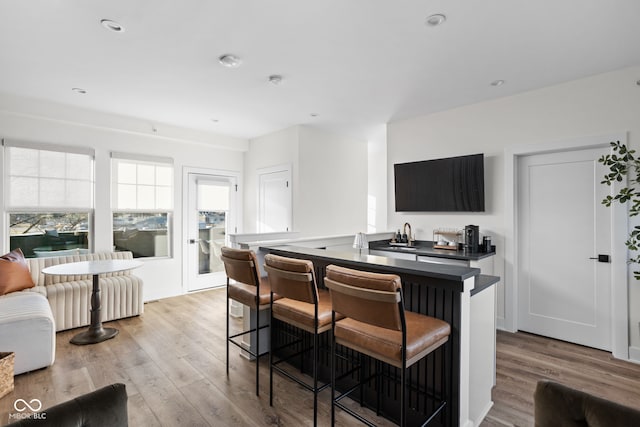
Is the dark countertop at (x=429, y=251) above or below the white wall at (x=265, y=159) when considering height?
below

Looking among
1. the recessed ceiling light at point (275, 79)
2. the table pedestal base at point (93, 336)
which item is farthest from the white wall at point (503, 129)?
the table pedestal base at point (93, 336)

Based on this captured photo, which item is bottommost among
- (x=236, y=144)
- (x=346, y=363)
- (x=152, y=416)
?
(x=152, y=416)

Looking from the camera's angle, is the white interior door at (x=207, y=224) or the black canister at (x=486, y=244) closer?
the black canister at (x=486, y=244)

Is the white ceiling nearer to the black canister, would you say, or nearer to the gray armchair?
the black canister

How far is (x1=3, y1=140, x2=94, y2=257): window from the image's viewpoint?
3.88m

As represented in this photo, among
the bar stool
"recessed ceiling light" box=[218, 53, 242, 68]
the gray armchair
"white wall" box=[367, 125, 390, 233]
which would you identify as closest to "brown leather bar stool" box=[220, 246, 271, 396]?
the bar stool

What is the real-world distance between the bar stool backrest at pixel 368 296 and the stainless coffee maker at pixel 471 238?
2570 mm

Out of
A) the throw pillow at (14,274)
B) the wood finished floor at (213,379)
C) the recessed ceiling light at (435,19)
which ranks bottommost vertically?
the wood finished floor at (213,379)

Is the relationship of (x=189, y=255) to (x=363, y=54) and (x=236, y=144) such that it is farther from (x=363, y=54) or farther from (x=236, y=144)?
(x=363, y=54)

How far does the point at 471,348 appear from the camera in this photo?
1.85 m

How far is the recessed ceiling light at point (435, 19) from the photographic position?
217 cm

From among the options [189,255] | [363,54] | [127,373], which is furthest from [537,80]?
[189,255]

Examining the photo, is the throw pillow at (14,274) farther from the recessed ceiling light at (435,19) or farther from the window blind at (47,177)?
the recessed ceiling light at (435,19)

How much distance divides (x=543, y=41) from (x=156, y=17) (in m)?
2.92
